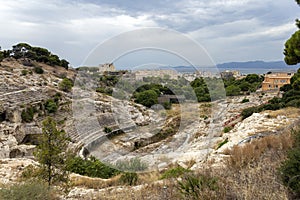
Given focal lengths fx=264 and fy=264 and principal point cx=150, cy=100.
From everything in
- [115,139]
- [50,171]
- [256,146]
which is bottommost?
[115,139]

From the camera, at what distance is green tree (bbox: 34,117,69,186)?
4711mm

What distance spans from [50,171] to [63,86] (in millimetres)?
17894

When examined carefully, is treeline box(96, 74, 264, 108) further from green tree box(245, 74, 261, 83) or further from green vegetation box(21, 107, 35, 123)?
green tree box(245, 74, 261, 83)

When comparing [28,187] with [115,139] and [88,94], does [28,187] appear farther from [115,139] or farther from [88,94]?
[88,94]

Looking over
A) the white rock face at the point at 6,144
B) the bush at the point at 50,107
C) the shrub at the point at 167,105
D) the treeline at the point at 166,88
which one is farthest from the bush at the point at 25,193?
the bush at the point at 50,107

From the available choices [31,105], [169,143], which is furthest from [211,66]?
[31,105]

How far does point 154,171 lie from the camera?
20.4 ft

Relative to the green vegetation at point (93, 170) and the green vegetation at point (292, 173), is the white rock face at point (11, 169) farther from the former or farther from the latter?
the green vegetation at point (292, 173)

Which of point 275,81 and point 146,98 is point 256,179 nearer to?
point 146,98

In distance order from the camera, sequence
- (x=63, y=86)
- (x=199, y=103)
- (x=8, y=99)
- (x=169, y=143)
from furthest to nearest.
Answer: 1. (x=63, y=86)
2. (x=8, y=99)
3. (x=199, y=103)
4. (x=169, y=143)

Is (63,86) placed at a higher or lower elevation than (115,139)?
higher

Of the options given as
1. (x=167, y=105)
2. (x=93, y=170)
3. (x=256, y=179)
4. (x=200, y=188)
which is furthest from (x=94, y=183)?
(x=167, y=105)

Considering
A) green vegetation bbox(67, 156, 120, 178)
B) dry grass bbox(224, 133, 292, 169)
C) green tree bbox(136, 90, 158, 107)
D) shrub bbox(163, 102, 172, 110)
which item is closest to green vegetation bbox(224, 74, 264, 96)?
shrub bbox(163, 102, 172, 110)

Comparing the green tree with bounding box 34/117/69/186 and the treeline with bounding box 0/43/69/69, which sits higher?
the treeline with bounding box 0/43/69/69
